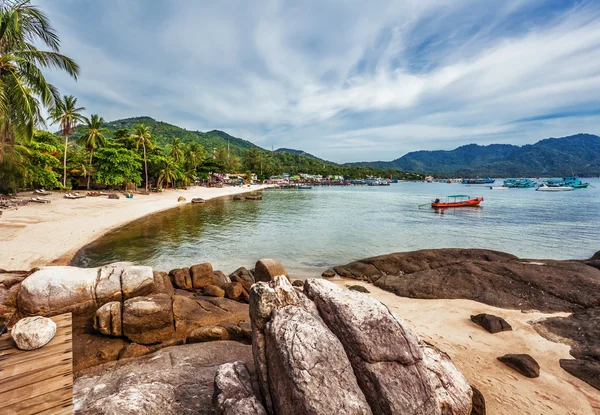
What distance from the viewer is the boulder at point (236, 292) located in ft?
36.3

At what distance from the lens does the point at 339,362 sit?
11.9 feet

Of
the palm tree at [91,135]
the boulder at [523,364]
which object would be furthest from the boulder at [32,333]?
the palm tree at [91,135]

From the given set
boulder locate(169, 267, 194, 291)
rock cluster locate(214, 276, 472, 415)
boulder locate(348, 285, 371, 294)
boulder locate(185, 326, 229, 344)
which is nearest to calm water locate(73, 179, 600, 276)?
boulder locate(348, 285, 371, 294)

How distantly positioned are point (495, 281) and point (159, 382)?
43.5 ft

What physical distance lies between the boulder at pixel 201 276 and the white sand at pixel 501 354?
7848mm

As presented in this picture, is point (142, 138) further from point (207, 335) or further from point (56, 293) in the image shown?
point (207, 335)

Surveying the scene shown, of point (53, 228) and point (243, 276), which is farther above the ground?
point (53, 228)

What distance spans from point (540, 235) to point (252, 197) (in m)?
50.2

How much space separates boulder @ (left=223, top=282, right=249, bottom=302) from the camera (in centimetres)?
1107

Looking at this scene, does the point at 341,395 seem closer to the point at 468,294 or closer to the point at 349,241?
the point at 468,294

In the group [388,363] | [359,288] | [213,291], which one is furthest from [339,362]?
[359,288]

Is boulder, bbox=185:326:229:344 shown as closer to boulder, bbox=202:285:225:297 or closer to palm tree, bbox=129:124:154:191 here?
boulder, bbox=202:285:225:297

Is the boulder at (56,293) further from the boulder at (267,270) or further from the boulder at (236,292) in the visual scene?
the boulder at (267,270)

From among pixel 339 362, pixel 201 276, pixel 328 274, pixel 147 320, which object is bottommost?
pixel 328 274
